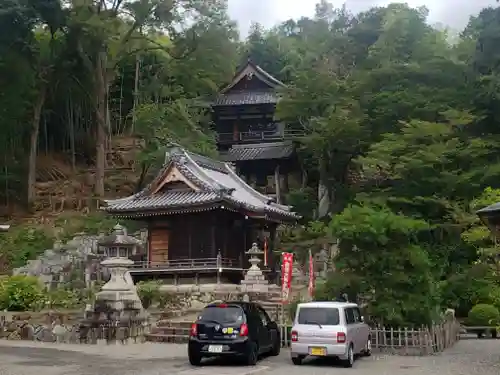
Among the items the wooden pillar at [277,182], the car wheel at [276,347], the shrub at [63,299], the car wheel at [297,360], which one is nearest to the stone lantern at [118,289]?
the shrub at [63,299]

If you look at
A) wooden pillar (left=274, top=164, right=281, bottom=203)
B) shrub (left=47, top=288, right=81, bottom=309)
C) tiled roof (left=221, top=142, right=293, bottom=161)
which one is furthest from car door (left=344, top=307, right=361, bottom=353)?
tiled roof (left=221, top=142, right=293, bottom=161)

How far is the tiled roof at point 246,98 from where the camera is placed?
48531 millimetres

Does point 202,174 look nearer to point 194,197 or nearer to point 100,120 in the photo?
point 194,197

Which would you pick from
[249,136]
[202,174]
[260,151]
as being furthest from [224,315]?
[249,136]

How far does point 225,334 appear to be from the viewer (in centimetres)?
1320

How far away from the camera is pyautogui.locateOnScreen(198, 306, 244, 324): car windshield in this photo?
13344 mm

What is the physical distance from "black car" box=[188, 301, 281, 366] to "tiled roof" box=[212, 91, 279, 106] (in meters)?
35.7

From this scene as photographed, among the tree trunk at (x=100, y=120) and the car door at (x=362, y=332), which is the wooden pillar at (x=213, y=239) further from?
the tree trunk at (x=100, y=120)

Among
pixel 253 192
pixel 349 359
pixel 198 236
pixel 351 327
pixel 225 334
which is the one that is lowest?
pixel 349 359

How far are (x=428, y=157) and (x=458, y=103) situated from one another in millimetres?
6253

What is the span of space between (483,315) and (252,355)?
14277 mm

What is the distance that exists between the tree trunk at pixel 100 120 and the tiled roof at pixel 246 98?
922 cm

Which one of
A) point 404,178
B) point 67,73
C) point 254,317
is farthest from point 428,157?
point 67,73

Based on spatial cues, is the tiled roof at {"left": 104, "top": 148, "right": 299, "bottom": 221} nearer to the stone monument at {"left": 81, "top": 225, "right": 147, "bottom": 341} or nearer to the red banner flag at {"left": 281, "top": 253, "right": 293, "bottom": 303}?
the red banner flag at {"left": 281, "top": 253, "right": 293, "bottom": 303}
